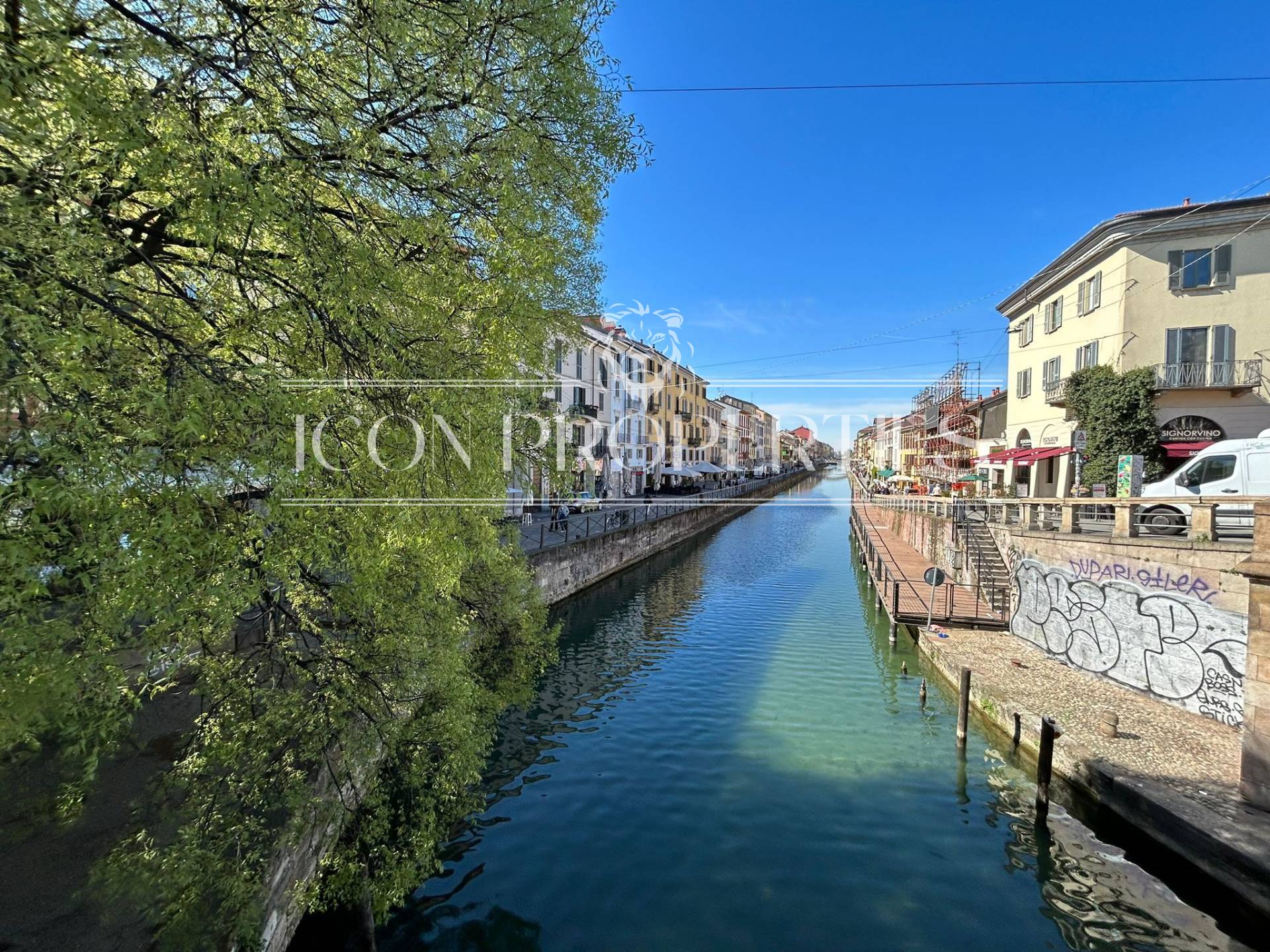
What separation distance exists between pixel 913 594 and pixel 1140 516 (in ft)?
23.7

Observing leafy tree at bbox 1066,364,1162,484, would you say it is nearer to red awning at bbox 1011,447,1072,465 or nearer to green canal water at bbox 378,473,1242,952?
red awning at bbox 1011,447,1072,465

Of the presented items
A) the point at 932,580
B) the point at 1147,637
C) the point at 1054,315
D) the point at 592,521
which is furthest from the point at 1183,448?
the point at 592,521

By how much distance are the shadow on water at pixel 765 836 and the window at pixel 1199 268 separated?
15135 millimetres

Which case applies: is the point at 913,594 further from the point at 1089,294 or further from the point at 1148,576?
the point at 1089,294

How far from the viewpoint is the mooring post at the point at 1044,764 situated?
750 cm

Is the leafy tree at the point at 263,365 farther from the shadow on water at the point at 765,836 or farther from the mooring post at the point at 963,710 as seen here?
the mooring post at the point at 963,710

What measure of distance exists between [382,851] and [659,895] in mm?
3121

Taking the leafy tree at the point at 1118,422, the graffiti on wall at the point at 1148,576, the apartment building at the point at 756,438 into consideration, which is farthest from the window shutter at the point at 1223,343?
the apartment building at the point at 756,438

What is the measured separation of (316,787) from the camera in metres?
5.38

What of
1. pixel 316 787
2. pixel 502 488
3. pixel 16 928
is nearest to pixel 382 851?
pixel 316 787

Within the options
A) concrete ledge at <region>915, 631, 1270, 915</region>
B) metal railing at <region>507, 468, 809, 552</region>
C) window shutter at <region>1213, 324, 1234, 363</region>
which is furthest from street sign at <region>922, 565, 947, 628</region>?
window shutter at <region>1213, 324, 1234, 363</region>

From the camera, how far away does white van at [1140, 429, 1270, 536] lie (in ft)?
35.4

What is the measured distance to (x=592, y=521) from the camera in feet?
77.6

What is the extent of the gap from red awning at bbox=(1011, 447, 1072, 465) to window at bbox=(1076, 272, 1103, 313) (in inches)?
191
